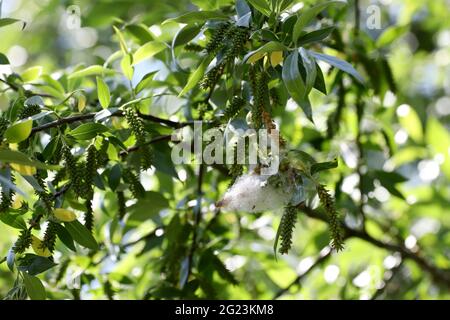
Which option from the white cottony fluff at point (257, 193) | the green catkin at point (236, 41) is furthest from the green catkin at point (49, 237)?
the green catkin at point (236, 41)

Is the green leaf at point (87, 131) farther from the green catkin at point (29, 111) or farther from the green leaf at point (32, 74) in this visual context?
the green leaf at point (32, 74)

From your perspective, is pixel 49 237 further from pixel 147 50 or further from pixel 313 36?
pixel 313 36

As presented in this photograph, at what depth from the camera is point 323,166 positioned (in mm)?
1207

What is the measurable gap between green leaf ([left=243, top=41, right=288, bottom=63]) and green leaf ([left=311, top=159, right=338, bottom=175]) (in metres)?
0.19

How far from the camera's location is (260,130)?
121 cm

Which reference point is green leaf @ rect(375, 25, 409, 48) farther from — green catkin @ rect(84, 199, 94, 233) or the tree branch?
green catkin @ rect(84, 199, 94, 233)

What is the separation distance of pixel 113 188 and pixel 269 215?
72 cm

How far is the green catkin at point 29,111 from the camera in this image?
123cm

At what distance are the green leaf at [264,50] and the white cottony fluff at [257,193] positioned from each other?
7.5 inches

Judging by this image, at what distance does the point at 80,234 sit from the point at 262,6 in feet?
1.59

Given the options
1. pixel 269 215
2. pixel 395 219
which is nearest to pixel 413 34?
pixel 395 219

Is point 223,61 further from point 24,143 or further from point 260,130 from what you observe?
point 24,143

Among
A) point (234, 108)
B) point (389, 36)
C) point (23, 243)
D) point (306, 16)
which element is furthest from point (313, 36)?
point (389, 36)

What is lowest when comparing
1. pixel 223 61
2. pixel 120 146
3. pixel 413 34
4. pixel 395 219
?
pixel 413 34
